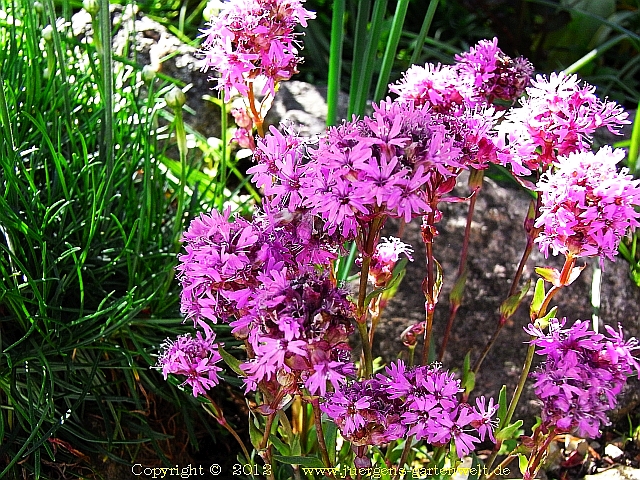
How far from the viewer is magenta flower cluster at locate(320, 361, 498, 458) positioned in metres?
0.71

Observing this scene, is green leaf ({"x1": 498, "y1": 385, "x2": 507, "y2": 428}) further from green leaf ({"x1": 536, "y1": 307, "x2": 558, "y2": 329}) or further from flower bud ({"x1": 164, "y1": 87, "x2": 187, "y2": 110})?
flower bud ({"x1": 164, "y1": 87, "x2": 187, "y2": 110})

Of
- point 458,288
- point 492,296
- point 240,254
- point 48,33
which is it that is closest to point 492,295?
point 492,296

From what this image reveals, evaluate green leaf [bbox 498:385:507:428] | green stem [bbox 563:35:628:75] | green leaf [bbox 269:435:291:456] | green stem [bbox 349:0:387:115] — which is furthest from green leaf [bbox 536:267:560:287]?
green stem [bbox 563:35:628:75]

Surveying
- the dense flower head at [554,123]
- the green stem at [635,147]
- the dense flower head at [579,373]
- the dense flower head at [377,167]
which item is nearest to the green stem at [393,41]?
the dense flower head at [554,123]

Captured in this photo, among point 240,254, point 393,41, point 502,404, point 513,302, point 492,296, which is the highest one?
point 393,41

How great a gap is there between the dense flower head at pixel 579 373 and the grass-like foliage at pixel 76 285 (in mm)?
582

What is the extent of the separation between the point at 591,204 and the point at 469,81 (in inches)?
9.6

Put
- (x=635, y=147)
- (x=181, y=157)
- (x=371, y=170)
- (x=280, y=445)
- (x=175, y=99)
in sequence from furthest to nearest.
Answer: (x=635, y=147) < (x=181, y=157) < (x=175, y=99) < (x=280, y=445) < (x=371, y=170)

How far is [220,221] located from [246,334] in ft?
0.37

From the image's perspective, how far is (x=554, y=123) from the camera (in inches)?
30.1

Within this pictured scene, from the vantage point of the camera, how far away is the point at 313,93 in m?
1.69

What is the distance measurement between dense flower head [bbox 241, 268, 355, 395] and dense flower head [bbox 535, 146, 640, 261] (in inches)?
9.0

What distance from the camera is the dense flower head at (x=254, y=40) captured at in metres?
0.79

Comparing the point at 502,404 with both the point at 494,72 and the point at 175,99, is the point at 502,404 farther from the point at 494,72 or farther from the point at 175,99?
the point at 175,99
